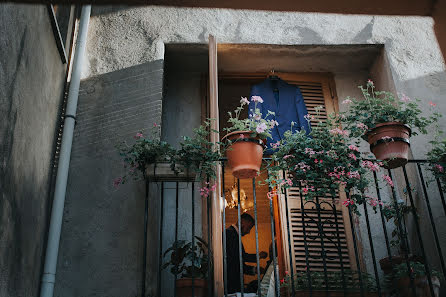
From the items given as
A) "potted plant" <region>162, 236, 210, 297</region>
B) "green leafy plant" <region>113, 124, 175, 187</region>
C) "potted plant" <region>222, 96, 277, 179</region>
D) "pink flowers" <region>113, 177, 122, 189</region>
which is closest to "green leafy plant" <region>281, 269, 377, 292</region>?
"potted plant" <region>162, 236, 210, 297</region>

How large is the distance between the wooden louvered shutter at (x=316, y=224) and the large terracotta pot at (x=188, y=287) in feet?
3.97

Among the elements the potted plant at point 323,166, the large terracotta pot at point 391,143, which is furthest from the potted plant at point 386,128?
the potted plant at point 323,166

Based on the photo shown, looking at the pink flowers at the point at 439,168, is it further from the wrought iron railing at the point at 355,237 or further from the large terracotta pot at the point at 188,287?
the large terracotta pot at the point at 188,287

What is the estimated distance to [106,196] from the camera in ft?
16.1

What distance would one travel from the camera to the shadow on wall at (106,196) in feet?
14.9

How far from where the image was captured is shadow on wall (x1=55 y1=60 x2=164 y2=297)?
453 cm

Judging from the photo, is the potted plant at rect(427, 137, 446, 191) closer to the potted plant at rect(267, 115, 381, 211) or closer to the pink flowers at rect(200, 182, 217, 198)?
the potted plant at rect(267, 115, 381, 211)

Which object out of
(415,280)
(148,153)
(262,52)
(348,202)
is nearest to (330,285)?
(415,280)

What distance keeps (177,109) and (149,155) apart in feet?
6.21

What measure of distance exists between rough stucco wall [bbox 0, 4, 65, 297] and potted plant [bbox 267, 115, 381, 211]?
2.37 meters

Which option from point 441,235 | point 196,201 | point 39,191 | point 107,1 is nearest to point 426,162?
point 441,235

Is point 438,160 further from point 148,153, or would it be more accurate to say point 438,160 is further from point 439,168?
point 148,153

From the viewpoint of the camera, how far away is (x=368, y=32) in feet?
20.6

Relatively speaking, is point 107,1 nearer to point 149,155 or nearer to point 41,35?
point 149,155
